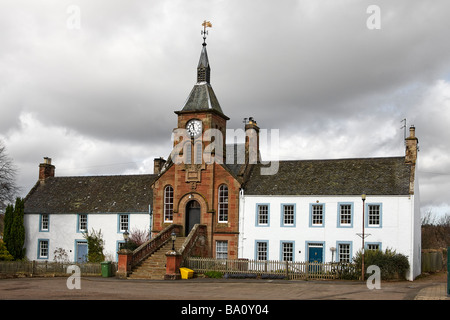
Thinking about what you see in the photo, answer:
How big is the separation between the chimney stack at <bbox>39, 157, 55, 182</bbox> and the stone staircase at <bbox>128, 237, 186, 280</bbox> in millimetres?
19865

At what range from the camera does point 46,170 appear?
52562 millimetres

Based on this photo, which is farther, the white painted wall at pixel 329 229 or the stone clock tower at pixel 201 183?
the stone clock tower at pixel 201 183

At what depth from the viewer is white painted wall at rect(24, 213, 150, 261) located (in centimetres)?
4481

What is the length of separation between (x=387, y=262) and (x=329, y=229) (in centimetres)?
534

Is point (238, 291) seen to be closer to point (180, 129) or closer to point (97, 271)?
point (97, 271)

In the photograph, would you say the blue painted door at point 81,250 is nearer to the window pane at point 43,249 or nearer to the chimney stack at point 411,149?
the window pane at point 43,249

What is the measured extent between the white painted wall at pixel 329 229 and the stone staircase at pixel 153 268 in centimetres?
574

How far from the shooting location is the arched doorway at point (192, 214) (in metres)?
41.4

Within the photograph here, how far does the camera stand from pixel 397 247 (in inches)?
1409

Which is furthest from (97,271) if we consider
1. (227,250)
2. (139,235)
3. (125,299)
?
(125,299)

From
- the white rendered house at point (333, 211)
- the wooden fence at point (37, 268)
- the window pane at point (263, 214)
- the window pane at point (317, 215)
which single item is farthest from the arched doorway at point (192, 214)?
the window pane at point (317, 215)

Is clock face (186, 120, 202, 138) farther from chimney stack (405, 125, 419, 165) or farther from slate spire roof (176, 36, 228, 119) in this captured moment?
chimney stack (405, 125, 419, 165)

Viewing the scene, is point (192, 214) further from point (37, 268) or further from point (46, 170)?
point (46, 170)

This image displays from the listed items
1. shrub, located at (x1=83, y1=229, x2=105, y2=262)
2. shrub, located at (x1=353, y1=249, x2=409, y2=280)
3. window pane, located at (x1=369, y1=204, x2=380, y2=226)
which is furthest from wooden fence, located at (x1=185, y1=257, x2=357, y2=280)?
shrub, located at (x1=83, y1=229, x2=105, y2=262)
